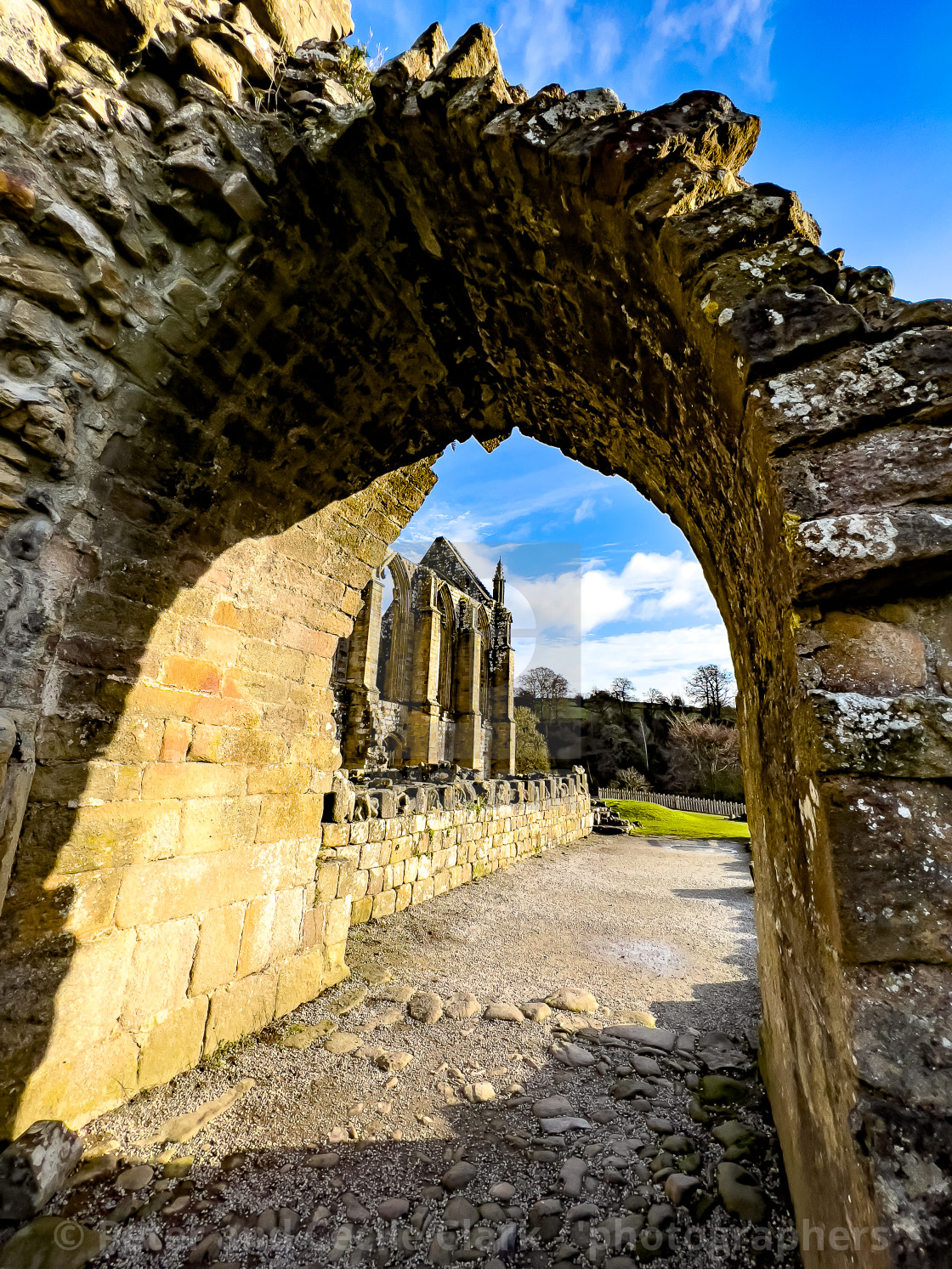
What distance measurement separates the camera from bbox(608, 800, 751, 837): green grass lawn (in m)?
18.0

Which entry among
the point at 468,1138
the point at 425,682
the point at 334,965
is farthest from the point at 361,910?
the point at 425,682

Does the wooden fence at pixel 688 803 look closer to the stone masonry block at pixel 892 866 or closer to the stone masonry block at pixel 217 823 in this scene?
the stone masonry block at pixel 217 823

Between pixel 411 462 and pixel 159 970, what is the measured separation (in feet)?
11.2

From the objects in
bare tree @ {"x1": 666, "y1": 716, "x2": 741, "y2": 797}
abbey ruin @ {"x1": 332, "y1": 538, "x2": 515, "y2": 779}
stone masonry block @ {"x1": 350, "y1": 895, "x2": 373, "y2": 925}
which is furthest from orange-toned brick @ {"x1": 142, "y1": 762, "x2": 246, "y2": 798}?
bare tree @ {"x1": 666, "y1": 716, "x2": 741, "y2": 797}

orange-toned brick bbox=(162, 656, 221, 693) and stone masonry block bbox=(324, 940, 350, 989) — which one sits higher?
orange-toned brick bbox=(162, 656, 221, 693)

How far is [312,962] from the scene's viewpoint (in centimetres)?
411

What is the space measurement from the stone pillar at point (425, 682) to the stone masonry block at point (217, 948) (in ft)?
61.9

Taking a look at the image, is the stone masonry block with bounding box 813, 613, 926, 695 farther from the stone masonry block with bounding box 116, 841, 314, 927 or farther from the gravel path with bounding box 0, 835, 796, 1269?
the stone masonry block with bounding box 116, 841, 314, 927

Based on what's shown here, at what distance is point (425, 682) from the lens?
23.3 metres

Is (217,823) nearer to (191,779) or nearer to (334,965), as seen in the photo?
(191,779)

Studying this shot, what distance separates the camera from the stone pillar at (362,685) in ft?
55.7

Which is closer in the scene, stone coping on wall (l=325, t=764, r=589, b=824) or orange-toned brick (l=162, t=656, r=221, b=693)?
orange-toned brick (l=162, t=656, r=221, b=693)

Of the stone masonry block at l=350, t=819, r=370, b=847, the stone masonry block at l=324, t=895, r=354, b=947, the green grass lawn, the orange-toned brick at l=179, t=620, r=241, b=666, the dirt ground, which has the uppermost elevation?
the orange-toned brick at l=179, t=620, r=241, b=666

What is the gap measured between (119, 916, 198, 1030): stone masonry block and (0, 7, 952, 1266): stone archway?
2 centimetres
